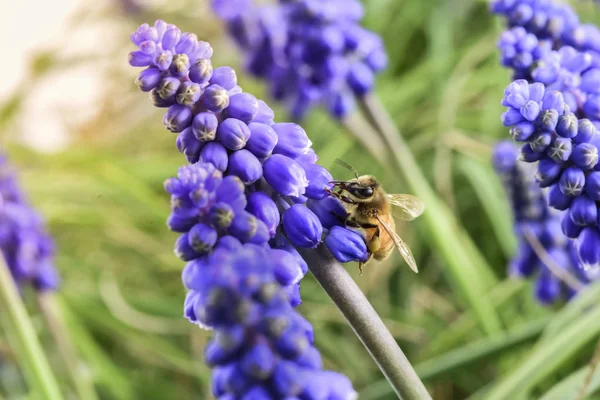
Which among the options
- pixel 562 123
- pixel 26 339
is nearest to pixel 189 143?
pixel 562 123

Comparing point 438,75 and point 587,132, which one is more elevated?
point 587,132

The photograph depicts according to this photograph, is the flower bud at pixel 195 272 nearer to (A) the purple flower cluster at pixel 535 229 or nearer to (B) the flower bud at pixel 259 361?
(B) the flower bud at pixel 259 361

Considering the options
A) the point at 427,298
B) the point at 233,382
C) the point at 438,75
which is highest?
the point at 233,382

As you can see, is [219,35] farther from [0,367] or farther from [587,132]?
[587,132]

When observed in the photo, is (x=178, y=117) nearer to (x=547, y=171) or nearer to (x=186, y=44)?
(x=186, y=44)

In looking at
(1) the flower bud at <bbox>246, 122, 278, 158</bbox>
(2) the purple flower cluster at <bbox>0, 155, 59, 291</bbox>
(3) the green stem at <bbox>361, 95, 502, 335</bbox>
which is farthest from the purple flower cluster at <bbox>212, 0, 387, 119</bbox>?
(1) the flower bud at <bbox>246, 122, 278, 158</bbox>

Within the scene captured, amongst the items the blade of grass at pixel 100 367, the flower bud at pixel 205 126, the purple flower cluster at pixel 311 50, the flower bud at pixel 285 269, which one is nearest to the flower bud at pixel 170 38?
the flower bud at pixel 205 126

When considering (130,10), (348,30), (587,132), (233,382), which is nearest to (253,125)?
(233,382)

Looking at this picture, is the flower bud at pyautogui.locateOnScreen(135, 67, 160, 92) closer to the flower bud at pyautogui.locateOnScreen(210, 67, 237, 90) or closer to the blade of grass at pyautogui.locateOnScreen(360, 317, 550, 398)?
the flower bud at pyautogui.locateOnScreen(210, 67, 237, 90)
